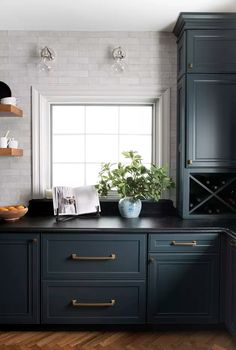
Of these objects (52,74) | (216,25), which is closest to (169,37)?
(216,25)

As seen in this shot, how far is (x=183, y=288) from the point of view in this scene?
2625 millimetres

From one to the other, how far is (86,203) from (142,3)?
1759 mm

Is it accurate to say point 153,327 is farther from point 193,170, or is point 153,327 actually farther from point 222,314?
point 193,170

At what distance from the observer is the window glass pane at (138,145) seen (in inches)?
133

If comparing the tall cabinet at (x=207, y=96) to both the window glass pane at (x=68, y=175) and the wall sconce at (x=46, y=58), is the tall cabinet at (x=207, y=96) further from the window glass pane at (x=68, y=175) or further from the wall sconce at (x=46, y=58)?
the wall sconce at (x=46, y=58)

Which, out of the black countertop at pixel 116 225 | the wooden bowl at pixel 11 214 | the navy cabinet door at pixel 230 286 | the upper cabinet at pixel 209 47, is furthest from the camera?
the upper cabinet at pixel 209 47

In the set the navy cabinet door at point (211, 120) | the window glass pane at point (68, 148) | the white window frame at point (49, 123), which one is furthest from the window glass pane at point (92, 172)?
the navy cabinet door at point (211, 120)

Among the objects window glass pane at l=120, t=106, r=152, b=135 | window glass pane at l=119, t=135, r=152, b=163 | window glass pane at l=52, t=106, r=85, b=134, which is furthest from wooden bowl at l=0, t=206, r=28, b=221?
window glass pane at l=120, t=106, r=152, b=135

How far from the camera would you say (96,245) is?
8.56 feet

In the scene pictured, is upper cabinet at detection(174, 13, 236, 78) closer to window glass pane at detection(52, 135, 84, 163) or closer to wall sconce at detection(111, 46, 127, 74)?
wall sconce at detection(111, 46, 127, 74)

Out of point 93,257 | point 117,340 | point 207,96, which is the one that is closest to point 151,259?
point 93,257

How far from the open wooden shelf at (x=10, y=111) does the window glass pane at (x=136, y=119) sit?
1.01 m

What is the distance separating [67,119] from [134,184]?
1.02m

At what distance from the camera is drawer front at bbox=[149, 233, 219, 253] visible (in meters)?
2.61
